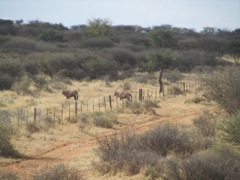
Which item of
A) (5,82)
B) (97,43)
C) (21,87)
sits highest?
(97,43)

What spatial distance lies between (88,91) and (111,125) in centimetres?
1321

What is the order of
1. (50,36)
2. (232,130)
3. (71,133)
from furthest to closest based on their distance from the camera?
(50,36) < (71,133) < (232,130)

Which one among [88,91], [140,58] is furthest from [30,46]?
[88,91]

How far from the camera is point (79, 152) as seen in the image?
14445 millimetres

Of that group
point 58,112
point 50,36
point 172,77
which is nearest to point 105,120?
point 58,112

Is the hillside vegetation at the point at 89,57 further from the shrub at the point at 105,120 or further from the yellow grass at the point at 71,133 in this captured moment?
the shrub at the point at 105,120

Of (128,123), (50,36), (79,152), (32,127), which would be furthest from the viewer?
(50,36)

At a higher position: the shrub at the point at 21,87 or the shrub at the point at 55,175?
the shrub at the point at 21,87

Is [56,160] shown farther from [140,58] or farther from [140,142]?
[140,58]

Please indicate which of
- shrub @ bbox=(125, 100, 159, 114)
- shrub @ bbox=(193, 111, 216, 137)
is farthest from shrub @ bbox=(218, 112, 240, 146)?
shrub @ bbox=(125, 100, 159, 114)

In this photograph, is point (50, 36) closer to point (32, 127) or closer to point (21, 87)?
point (21, 87)

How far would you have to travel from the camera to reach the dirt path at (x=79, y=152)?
12.2m

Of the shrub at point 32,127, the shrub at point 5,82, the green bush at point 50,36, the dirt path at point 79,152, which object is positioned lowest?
the dirt path at point 79,152

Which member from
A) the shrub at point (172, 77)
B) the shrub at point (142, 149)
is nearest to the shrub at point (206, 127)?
the shrub at point (142, 149)
